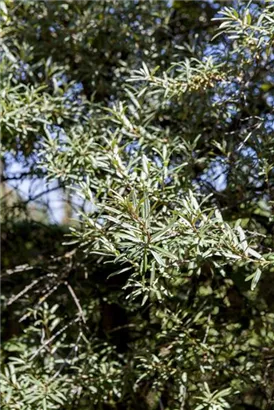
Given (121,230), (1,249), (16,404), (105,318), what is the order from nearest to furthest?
(121,230), (16,404), (105,318), (1,249)

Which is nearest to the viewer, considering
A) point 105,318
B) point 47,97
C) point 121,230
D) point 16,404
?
point 121,230

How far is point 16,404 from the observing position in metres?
1.42

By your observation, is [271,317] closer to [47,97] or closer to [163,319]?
[163,319]

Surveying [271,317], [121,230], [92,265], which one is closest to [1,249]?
[92,265]

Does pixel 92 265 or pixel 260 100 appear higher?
pixel 260 100

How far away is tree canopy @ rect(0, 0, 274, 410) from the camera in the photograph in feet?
3.99

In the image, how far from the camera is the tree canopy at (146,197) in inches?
47.8

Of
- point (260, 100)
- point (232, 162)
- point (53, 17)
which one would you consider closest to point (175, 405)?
point (232, 162)

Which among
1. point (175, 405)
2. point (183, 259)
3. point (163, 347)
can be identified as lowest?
point (175, 405)

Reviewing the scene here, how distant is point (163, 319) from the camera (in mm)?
1496

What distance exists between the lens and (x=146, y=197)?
40.7 inches

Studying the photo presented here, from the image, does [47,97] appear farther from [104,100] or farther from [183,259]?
[183,259]

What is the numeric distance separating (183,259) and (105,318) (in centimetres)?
72

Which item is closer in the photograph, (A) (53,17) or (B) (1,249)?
(A) (53,17)
